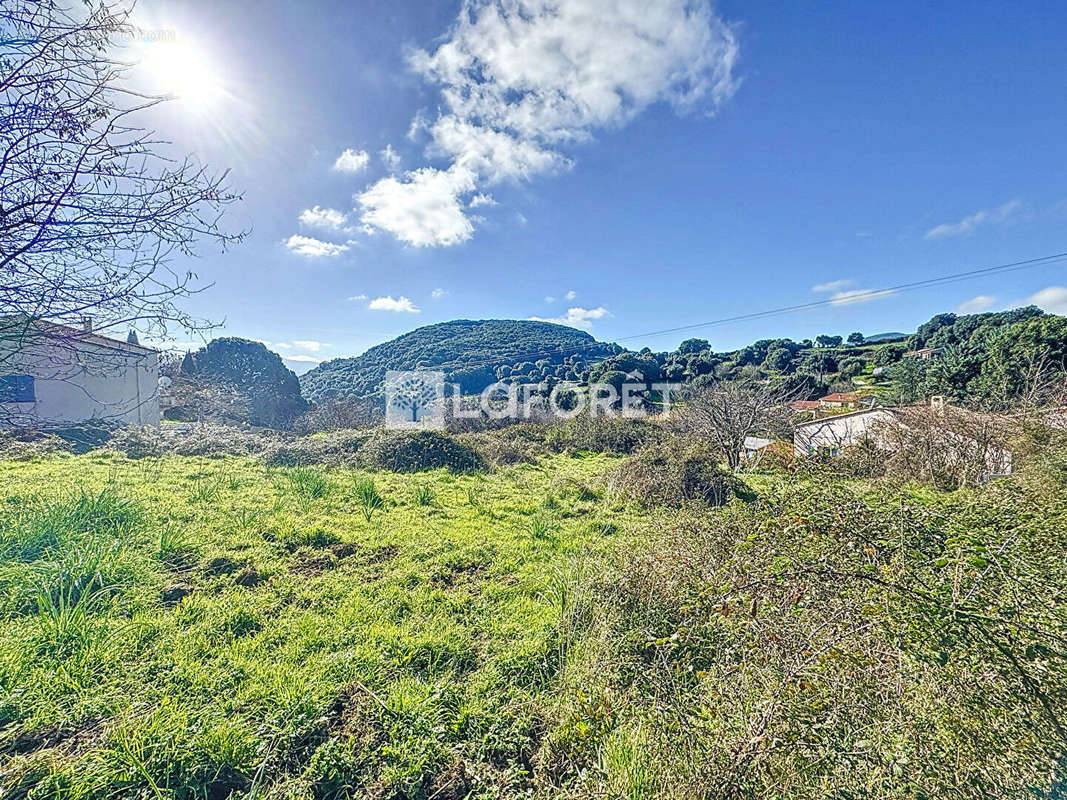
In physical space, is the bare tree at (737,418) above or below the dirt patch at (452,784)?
above

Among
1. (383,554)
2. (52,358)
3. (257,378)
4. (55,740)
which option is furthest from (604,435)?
(257,378)

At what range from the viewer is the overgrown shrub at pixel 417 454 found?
1078 cm

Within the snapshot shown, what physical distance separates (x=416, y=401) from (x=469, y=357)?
A: 61.8ft

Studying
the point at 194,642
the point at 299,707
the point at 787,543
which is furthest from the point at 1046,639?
the point at 194,642

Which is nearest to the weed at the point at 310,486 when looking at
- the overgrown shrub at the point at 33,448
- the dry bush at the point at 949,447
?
the overgrown shrub at the point at 33,448

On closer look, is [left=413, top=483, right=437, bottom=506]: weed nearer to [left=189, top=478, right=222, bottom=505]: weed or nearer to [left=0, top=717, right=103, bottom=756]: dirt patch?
[left=189, top=478, right=222, bottom=505]: weed

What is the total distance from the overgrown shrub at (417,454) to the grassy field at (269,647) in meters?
5.05

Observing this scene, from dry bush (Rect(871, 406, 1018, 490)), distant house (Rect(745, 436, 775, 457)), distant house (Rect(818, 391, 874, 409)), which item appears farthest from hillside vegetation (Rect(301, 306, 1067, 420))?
dry bush (Rect(871, 406, 1018, 490))

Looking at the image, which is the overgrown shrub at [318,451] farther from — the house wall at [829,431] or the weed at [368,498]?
the house wall at [829,431]

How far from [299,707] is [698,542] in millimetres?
3366

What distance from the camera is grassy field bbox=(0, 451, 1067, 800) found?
1.69m

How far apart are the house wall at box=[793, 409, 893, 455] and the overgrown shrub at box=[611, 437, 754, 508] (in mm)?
4492

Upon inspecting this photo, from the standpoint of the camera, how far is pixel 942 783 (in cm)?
150

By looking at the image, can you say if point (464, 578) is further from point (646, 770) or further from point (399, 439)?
point (399, 439)
